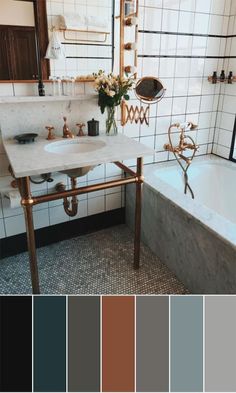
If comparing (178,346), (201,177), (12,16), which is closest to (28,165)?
(12,16)

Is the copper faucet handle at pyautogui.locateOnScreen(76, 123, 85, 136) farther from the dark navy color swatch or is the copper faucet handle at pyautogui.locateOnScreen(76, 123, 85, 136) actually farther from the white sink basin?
the dark navy color swatch

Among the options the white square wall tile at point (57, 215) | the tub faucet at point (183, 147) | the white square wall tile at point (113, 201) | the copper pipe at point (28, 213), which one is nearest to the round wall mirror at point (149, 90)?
the tub faucet at point (183, 147)

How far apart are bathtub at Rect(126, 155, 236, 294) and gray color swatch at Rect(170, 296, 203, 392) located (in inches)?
18.1

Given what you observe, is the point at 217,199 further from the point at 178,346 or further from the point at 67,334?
the point at 67,334

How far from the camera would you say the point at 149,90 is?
2100mm

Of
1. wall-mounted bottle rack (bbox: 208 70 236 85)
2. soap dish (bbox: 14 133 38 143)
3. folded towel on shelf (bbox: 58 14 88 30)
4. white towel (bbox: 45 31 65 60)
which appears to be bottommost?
soap dish (bbox: 14 133 38 143)

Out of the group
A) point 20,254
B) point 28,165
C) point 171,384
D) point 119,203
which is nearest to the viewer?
point 171,384

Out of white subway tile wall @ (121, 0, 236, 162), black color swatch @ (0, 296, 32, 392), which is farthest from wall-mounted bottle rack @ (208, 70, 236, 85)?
black color swatch @ (0, 296, 32, 392)

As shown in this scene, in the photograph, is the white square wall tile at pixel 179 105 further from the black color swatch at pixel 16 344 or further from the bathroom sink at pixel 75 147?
the black color swatch at pixel 16 344

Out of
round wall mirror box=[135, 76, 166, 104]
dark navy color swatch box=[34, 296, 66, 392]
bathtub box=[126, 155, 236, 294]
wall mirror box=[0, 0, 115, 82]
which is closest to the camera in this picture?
dark navy color swatch box=[34, 296, 66, 392]

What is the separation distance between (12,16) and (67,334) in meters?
1.55

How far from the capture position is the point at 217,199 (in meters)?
2.40

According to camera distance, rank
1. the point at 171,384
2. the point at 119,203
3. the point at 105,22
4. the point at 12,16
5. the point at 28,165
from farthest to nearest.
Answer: the point at 119,203
the point at 105,22
the point at 12,16
the point at 28,165
the point at 171,384

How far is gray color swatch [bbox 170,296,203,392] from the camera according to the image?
947 mm
